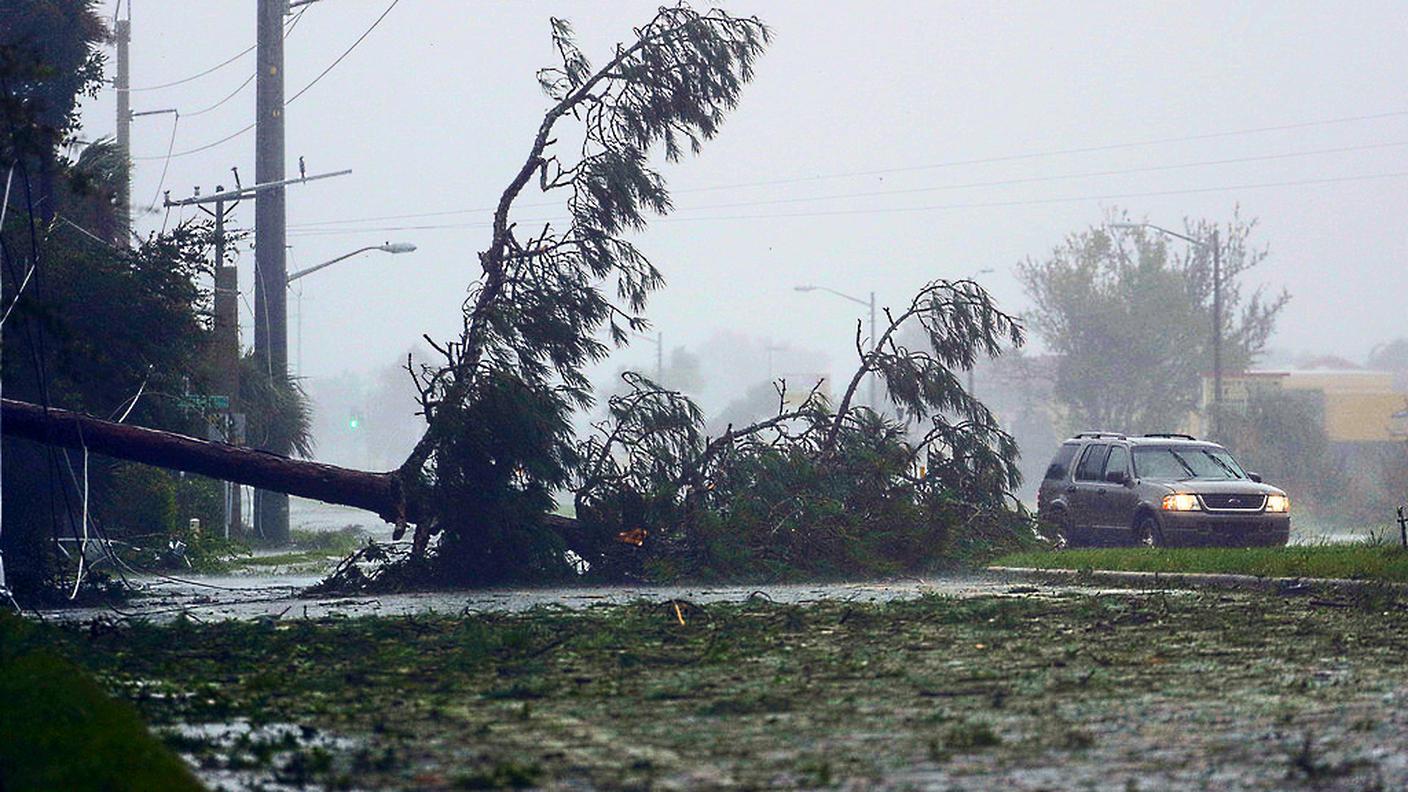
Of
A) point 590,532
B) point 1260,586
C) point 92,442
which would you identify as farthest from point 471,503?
point 1260,586

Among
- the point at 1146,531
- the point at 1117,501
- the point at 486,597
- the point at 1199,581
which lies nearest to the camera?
the point at 1199,581

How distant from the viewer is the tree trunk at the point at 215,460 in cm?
1995

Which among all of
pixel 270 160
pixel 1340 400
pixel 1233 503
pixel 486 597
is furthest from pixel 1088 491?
pixel 1340 400

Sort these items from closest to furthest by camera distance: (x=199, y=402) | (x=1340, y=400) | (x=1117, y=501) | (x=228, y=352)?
(x=1117, y=501) → (x=199, y=402) → (x=228, y=352) → (x=1340, y=400)

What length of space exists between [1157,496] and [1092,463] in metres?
2.15

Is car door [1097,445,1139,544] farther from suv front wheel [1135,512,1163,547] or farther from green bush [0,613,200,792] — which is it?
green bush [0,613,200,792]

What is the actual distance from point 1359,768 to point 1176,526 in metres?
16.9

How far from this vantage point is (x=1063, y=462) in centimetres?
2677

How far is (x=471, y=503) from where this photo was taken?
20516mm

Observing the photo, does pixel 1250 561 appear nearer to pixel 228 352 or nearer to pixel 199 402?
pixel 199 402

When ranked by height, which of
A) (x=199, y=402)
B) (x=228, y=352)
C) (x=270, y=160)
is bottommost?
(x=199, y=402)

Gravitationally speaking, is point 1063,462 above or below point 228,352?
below

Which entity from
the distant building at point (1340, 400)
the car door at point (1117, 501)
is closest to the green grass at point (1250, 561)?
the car door at point (1117, 501)

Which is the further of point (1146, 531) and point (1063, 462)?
point (1063, 462)
